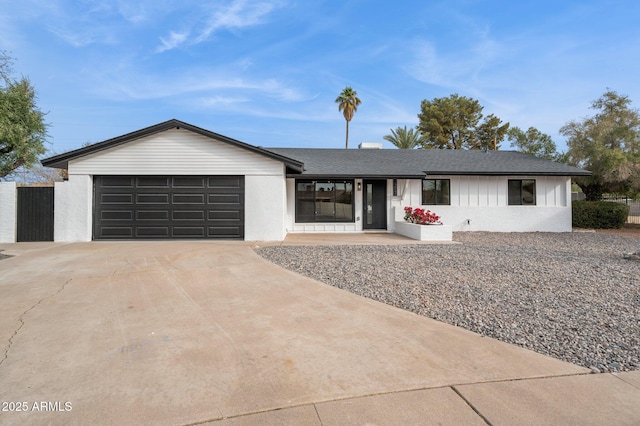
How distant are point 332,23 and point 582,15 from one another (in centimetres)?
889

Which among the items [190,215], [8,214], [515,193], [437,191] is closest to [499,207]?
[515,193]

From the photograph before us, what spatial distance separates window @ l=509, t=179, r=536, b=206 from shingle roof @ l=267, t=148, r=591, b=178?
665mm

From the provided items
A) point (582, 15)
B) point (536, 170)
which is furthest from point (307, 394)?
point (536, 170)

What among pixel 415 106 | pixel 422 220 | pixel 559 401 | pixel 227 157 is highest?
pixel 415 106

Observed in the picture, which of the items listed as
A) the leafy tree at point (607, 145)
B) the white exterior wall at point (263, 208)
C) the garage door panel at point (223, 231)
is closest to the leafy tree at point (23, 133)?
the garage door panel at point (223, 231)

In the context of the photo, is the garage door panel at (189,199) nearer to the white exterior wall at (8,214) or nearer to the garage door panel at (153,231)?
the garage door panel at (153,231)

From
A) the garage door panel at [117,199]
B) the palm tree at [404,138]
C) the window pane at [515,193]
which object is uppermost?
the palm tree at [404,138]

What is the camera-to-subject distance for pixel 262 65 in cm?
1692

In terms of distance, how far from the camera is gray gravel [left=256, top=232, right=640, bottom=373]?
3708mm

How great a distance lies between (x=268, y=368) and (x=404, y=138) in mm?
30755

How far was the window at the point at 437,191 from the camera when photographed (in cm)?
1561

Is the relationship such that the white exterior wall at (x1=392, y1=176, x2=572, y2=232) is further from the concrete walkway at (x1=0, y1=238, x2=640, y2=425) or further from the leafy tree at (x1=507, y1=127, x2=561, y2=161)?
the concrete walkway at (x1=0, y1=238, x2=640, y2=425)

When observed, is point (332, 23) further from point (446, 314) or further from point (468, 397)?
point (468, 397)

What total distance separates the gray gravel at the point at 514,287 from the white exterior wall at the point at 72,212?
7038 millimetres
